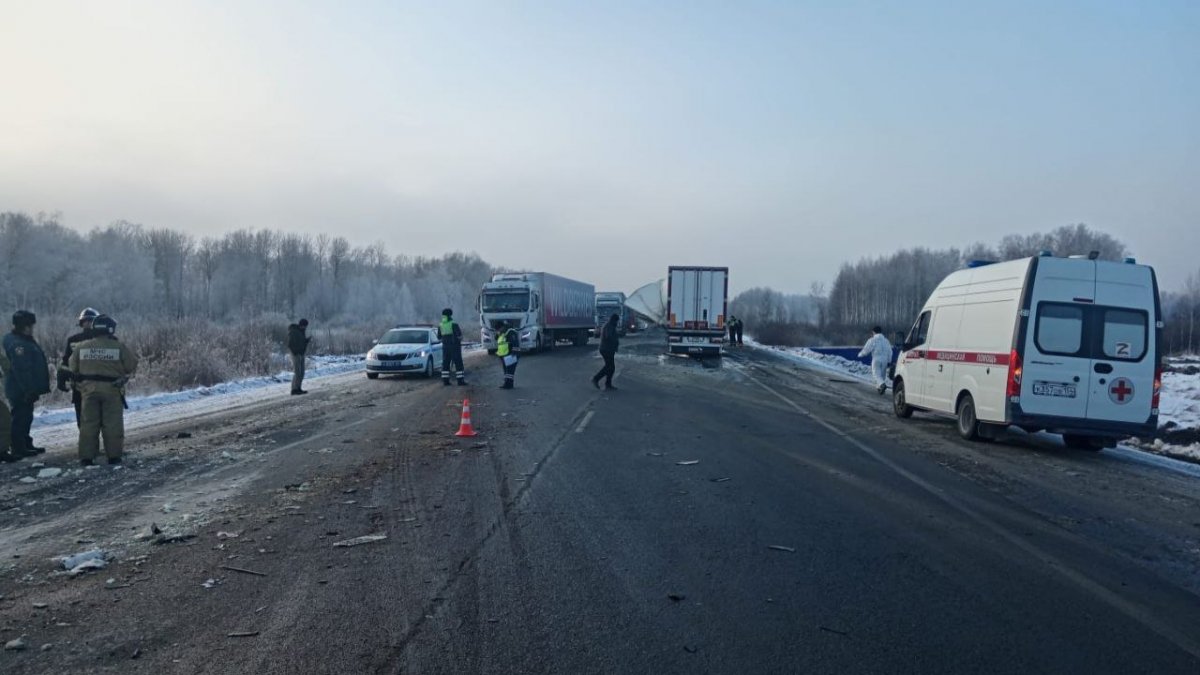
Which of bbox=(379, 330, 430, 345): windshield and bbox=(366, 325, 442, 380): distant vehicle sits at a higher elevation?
bbox=(379, 330, 430, 345): windshield

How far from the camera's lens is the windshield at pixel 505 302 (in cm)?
3447

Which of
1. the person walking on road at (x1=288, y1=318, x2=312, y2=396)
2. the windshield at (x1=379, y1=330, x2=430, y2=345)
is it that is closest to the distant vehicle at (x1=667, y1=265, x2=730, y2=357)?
the windshield at (x1=379, y1=330, x2=430, y2=345)

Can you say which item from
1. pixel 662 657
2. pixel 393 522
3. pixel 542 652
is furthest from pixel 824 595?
pixel 393 522

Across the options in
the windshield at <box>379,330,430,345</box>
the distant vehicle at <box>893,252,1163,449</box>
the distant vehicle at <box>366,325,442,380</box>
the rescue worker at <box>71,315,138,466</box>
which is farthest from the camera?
the windshield at <box>379,330,430,345</box>

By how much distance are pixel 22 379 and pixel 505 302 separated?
2457cm

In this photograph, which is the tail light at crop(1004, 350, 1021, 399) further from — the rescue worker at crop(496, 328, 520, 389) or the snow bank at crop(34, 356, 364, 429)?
the snow bank at crop(34, 356, 364, 429)

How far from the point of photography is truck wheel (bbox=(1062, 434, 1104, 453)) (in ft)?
39.5

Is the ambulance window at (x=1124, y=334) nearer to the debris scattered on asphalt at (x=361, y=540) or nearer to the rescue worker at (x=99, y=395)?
the debris scattered on asphalt at (x=361, y=540)

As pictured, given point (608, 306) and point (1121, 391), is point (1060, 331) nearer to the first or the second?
point (1121, 391)

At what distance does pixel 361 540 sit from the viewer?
6.41 meters

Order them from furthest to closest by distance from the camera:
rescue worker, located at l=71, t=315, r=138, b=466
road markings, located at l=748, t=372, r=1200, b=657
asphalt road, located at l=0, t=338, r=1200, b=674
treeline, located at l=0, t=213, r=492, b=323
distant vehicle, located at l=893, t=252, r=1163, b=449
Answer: treeline, located at l=0, t=213, r=492, b=323 < distant vehicle, located at l=893, t=252, r=1163, b=449 < rescue worker, located at l=71, t=315, r=138, b=466 < road markings, located at l=748, t=372, r=1200, b=657 < asphalt road, located at l=0, t=338, r=1200, b=674

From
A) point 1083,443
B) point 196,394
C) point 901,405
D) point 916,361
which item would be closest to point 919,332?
point 916,361

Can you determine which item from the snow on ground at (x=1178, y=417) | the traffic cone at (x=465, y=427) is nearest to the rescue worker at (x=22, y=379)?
the traffic cone at (x=465, y=427)

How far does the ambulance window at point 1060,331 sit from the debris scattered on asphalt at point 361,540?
9.85m
